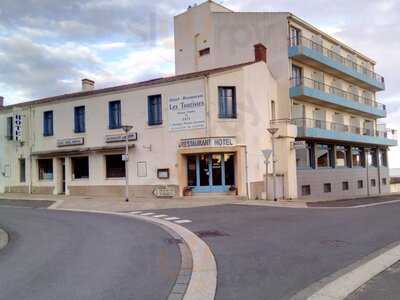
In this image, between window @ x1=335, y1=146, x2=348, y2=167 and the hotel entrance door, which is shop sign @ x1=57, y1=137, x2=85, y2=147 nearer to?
the hotel entrance door

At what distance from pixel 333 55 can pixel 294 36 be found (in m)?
6.47

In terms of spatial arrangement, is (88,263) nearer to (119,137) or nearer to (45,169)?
(119,137)

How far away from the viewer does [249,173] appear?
23.5 metres

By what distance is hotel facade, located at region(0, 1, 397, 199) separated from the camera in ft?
78.3

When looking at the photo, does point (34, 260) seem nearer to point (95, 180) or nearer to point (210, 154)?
point (210, 154)

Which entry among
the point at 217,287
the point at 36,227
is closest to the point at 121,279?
the point at 217,287

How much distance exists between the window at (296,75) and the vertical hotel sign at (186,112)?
9.13 m

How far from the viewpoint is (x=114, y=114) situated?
26.9 meters

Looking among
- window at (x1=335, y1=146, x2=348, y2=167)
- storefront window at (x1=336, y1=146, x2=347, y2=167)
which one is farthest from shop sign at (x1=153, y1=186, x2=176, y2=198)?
storefront window at (x1=336, y1=146, x2=347, y2=167)

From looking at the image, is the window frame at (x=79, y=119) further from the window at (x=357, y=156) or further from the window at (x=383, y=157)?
the window at (x=383, y=157)

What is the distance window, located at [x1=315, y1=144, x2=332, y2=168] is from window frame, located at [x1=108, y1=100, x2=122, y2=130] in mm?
15254

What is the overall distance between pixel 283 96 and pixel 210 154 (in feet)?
28.5


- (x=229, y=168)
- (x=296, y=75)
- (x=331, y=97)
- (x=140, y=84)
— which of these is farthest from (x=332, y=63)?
(x=140, y=84)

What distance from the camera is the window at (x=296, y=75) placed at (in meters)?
30.1
